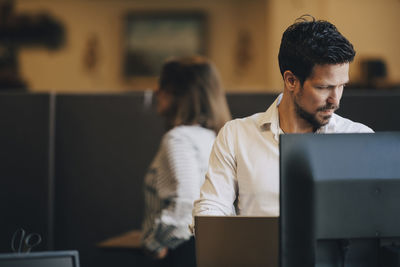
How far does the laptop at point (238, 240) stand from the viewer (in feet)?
3.25

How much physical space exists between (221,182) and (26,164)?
5.29ft

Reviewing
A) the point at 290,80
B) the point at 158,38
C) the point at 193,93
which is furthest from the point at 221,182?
the point at 158,38

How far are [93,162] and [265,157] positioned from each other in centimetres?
161

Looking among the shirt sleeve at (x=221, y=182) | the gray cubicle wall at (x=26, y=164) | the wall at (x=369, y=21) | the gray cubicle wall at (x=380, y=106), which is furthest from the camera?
the wall at (x=369, y=21)

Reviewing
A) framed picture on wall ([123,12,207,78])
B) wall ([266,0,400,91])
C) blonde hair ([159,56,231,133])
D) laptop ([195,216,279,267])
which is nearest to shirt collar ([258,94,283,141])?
laptop ([195,216,279,267])

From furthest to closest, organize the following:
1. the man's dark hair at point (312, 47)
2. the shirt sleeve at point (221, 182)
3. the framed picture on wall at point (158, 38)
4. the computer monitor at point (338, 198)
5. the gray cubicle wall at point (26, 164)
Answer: the framed picture on wall at point (158, 38) → the gray cubicle wall at point (26, 164) → the shirt sleeve at point (221, 182) → the man's dark hair at point (312, 47) → the computer monitor at point (338, 198)

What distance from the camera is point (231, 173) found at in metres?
1.37

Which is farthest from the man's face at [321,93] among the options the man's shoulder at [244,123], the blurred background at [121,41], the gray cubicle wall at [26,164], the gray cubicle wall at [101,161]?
the blurred background at [121,41]

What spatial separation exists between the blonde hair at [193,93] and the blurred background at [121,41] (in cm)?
388

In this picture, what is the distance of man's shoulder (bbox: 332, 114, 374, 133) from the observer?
134 centimetres

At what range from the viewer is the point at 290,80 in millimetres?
1338

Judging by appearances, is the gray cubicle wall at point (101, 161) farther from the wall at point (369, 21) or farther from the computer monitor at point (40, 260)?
the wall at point (369, 21)

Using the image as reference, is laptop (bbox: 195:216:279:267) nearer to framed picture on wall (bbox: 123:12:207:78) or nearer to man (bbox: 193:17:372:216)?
man (bbox: 193:17:372:216)

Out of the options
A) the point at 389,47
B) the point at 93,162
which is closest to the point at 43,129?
the point at 93,162
